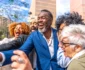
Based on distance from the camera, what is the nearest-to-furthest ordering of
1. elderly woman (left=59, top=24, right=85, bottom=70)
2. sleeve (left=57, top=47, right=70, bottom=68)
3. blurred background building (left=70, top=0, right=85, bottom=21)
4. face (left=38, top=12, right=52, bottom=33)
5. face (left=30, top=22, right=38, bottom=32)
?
elderly woman (left=59, top=24, right=85, bottom=70)
sleeve (left=57, top=47, right=70, bottom=68)
face (left=38, top=12, right=52, bottom=33)
face (left=30, top=22, right=38, bottom=32)
blurred background building (left=70, top=0, right=85, bottom=21)

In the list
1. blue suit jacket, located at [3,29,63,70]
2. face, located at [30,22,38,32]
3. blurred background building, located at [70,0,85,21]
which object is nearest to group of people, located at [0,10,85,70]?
blue suit jacket, located at [3,29,63,70]

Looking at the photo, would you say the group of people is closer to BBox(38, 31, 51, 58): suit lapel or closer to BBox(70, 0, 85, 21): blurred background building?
BBox(38, 31, 51, 58): suit lapel

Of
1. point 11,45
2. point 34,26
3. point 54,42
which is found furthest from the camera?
point 34,26

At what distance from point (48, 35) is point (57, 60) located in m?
0.30

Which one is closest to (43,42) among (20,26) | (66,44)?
(20,26)

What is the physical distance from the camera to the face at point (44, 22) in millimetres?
2414

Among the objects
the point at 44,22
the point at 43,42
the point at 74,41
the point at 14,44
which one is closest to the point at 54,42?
the point at 43,42

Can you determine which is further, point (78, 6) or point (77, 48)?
point (78, 6)

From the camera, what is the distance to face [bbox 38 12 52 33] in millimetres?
2414

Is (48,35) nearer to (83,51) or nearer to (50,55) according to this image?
(50,55)

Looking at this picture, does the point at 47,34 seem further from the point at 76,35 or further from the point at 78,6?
the point at 78,6

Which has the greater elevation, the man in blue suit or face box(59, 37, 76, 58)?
face box(59, 37, 76, 58)

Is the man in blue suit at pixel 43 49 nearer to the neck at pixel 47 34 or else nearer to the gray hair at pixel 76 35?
the neck at pixel 47 34

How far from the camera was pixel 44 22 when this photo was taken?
2443 millimetres
